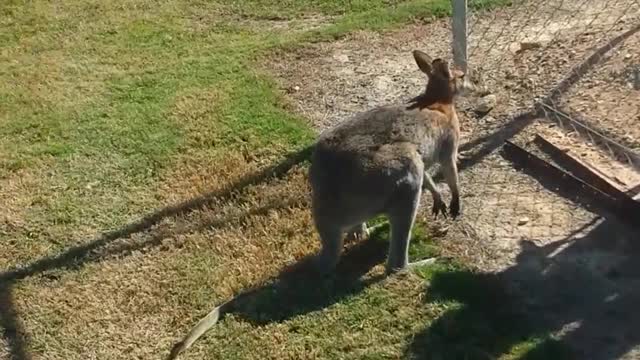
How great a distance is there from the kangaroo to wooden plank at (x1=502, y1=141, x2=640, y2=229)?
0.71 m

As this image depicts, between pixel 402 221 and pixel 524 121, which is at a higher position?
pixel 402 221

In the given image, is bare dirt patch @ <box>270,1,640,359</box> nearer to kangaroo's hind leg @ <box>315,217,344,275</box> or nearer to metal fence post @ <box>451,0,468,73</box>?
metal fence post @ <box>451,0,468,73</box>

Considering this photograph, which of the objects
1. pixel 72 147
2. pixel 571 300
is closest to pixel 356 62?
pixel 72 147

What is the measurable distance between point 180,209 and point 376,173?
5.26 ft

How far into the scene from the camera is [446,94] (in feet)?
17.8

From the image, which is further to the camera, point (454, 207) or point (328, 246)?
point (454, 207)

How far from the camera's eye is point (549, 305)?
4668mm

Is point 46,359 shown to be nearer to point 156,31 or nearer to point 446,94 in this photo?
point 446,94

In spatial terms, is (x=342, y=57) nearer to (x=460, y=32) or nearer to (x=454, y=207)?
(x=460, y=32)

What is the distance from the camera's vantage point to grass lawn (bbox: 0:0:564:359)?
4738 millimetres

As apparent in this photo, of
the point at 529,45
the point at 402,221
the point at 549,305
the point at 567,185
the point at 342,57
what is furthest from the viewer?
the point at 342,57

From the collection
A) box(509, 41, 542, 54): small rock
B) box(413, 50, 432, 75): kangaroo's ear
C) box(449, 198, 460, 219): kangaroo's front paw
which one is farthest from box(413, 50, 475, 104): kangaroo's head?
box(509, 41, 542, 54): small rock

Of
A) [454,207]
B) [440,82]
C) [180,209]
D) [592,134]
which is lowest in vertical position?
[180,209]

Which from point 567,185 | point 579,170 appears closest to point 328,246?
point 567,185
